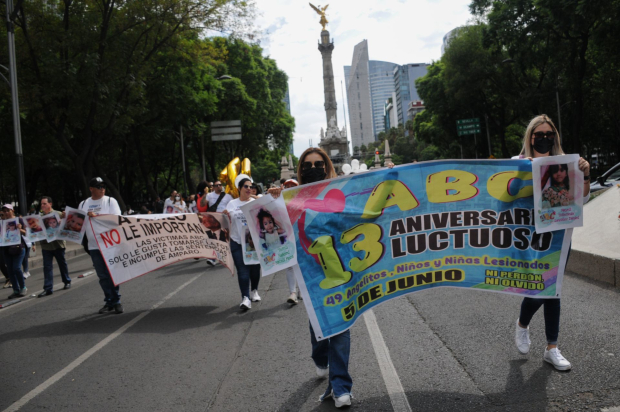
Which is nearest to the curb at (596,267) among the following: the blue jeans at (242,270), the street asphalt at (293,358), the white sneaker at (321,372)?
the street asphalt at (293,358)

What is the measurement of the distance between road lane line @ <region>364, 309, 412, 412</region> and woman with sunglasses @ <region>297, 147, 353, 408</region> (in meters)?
0.35

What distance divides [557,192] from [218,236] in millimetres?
5494

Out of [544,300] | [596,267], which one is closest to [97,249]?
[544,300]

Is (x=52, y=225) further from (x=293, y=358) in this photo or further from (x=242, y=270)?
(x=293, y=358)

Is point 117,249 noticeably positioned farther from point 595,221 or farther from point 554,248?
point 595,221

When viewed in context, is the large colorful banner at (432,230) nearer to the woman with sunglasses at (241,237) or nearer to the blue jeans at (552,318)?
the blue jeans at (552,318)

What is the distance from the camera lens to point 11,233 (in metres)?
10.8

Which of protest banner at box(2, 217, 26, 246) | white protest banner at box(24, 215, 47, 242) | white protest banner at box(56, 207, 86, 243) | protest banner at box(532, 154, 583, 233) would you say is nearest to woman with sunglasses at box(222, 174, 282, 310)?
white protest banner at box(56, 207, 86, 243)

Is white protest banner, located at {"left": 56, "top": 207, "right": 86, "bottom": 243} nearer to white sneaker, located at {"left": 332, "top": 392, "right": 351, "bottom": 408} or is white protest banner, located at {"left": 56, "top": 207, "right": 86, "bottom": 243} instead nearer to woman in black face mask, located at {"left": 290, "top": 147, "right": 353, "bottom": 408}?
woman in black face mask, located at {"left": 290, "top": 147, "right": 353, "bottom": 408}

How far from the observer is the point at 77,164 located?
21.1m

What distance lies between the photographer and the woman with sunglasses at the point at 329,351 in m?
3.94

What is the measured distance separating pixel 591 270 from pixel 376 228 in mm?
5007

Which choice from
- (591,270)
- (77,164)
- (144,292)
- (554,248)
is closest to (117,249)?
(144,292)

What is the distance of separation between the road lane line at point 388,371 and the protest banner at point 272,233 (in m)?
1.18
